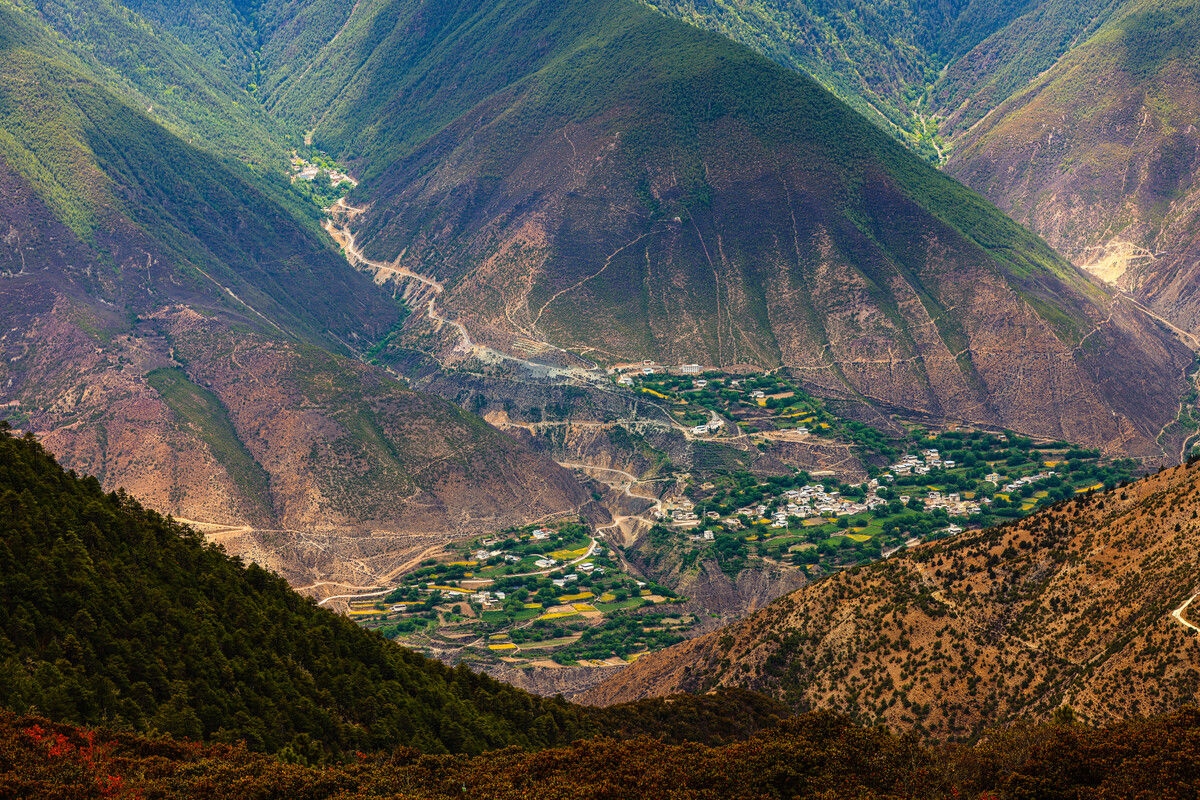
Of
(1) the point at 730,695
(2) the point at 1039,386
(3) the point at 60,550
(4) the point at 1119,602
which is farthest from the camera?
(2) the point at 1039,386

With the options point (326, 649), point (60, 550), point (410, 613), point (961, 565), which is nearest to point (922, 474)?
point (410, 613)

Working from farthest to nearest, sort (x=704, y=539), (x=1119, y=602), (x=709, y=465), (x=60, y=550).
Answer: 1. (x=709, y=465)
2. (x=704, y=539)
3. (x=1119, y=602)
4. (x=60, y=550)

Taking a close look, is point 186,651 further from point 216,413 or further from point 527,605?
point 216,413

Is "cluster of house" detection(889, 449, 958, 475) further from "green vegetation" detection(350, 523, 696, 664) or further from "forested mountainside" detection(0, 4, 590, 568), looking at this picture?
"green vegetation" detection(350, 523, 696, 664)

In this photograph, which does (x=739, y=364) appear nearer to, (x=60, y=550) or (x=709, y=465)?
(x=709, y=465)

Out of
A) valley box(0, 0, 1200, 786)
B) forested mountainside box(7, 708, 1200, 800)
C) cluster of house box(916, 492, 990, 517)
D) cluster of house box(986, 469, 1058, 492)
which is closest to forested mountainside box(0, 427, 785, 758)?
valley box(0, 0, 1200, 786)

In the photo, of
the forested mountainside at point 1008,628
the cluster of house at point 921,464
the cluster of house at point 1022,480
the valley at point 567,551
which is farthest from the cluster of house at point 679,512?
the forested mountainside at point 1008,628
